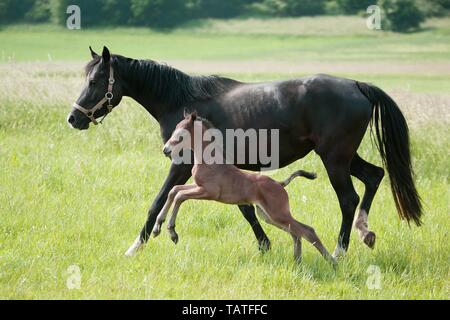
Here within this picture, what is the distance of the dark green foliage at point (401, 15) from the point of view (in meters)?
42.1

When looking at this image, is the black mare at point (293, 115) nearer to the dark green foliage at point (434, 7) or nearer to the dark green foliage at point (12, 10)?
the dark green foliage at point (12, 10)

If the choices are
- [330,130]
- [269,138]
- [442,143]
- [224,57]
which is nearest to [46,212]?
[269,138]

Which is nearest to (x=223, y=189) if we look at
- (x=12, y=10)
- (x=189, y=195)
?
(x=189, y=195)

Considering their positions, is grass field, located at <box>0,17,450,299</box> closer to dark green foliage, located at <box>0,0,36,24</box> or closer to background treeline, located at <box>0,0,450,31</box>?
dark green foliage, located at <box>0,0,36,24</box>

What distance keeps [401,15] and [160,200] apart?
40617 millimetres

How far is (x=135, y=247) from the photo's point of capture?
6348 millimetres

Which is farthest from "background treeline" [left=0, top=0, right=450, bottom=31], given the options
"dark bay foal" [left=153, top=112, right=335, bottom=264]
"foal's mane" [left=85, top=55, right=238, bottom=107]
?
"dark bay foal" [left=153, top=112, right=335, bottom=264]

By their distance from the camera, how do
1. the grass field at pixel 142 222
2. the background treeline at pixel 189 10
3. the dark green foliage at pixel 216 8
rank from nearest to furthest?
1. the grass field at pixel 142 222
2. the background treeline at pixel 189 10
3. the dark green foliage at pixel 216 8

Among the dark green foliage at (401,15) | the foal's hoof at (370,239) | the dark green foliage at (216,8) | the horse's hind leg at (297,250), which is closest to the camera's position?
the horse's hind leg at (297,250)

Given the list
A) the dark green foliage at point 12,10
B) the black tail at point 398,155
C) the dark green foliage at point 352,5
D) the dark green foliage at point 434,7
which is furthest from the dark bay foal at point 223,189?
the dark green foliage at point 352,5

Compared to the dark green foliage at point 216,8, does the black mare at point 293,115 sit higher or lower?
higher

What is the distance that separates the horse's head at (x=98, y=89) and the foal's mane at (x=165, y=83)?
0.42 feet

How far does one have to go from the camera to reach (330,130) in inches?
255

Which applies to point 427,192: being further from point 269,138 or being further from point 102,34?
point 102,34
